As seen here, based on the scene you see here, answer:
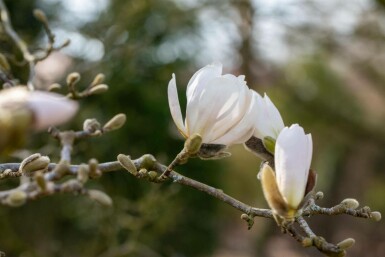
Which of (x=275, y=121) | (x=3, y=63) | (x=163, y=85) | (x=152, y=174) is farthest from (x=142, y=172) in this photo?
(x=163, y=85)

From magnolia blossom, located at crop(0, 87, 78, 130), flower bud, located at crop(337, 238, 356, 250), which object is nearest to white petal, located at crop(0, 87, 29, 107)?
magnolia blossom, located at crop(0, 87, 78, 130)

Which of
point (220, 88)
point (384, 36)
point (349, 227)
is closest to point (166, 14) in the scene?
point (384, 36)

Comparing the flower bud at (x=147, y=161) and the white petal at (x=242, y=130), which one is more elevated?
the white petal at (x=242, y=130)

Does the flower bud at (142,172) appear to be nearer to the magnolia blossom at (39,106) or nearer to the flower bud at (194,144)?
the flower bud at (194,144)

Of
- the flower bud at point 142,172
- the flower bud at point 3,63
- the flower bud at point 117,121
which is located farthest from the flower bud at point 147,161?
the flower bud at point 3,63

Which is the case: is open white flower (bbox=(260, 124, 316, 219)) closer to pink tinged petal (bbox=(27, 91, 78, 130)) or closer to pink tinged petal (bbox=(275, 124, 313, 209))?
pink tinged petal (bbox=(275, 124, 313, 209))
